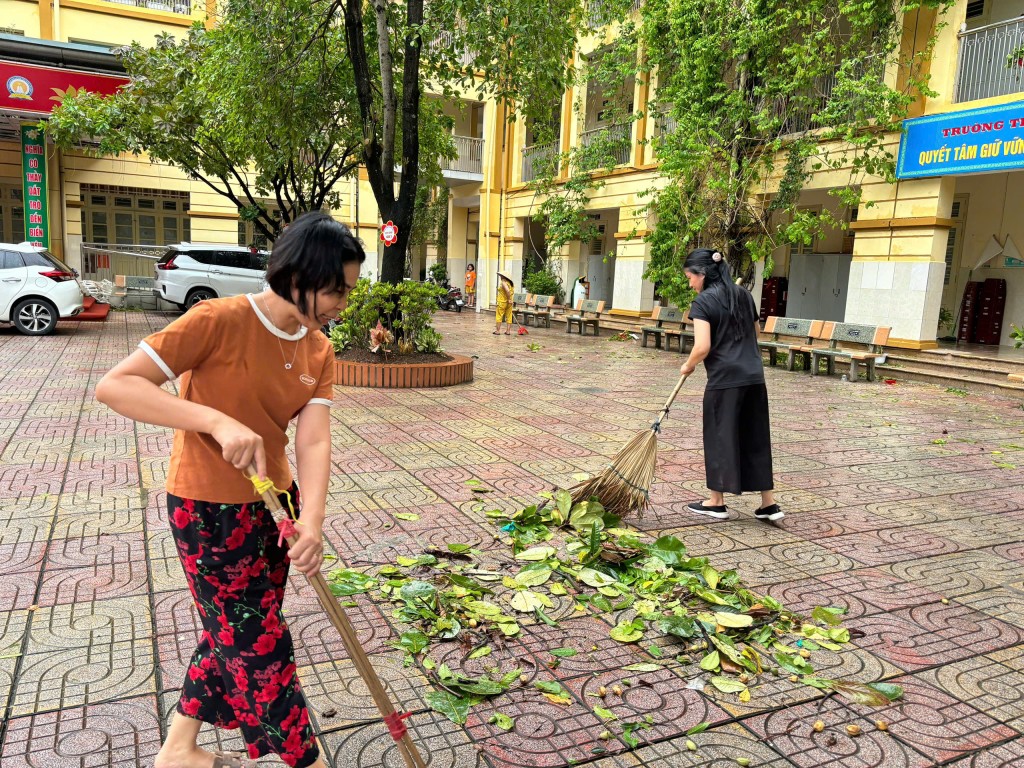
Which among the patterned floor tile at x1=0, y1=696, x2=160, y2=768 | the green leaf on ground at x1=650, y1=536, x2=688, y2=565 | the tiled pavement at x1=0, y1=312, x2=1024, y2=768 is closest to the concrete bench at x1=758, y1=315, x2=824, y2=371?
the tiled pavement at x1=0, y1=312, x2=1024, y2=768

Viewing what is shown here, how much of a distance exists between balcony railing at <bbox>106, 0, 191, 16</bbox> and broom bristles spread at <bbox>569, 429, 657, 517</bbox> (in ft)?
77.6

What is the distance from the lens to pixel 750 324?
192 inches

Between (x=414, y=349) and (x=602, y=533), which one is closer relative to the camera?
(x=602, y=533)

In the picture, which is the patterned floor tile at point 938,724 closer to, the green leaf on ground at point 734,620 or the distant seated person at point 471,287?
the green leaf on ground at point 734,620

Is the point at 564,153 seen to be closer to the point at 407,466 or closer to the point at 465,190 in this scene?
the point at 465,190

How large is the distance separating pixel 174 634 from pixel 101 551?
1.14 metres

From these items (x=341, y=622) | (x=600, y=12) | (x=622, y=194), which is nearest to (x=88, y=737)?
(x=341, y=622)

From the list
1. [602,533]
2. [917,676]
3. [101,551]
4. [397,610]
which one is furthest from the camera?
[602,533]

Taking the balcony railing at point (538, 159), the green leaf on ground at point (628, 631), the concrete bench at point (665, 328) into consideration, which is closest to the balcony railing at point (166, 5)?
the balcony railing at point (538, 159)

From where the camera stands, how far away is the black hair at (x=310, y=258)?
1799 mm

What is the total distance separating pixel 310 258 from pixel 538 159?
22.3 m

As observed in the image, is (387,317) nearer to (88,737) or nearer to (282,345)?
(88,737)

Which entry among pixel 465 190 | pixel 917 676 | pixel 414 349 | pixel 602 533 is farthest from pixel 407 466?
pixel 465 190

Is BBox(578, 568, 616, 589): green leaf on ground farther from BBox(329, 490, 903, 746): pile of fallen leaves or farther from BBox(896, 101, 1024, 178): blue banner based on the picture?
BBox(896, 101, 1024, 178): blue banner
